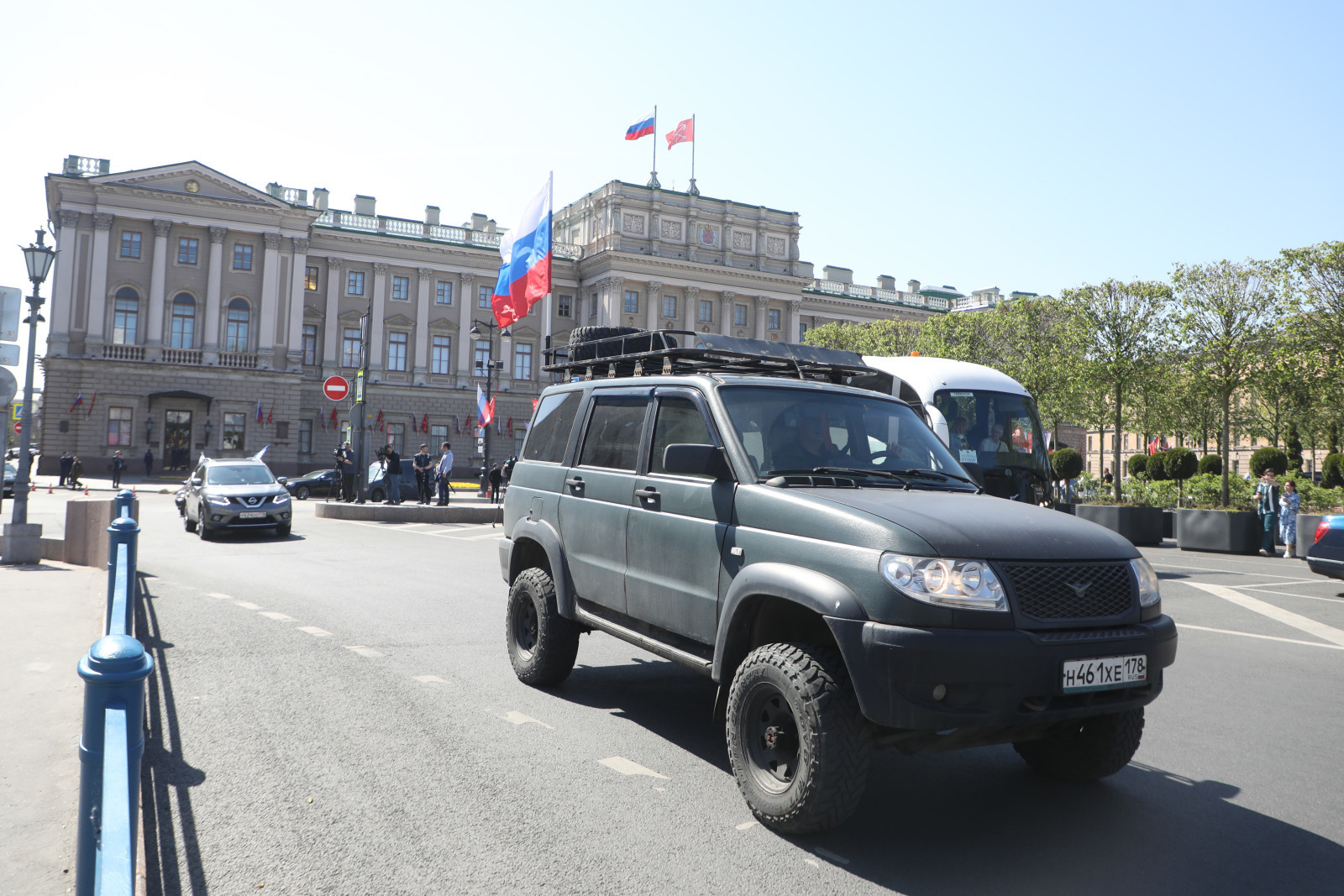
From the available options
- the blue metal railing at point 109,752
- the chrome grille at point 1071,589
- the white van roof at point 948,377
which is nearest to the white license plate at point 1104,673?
the chrome grille at point 1071,589

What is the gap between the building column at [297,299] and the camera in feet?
194

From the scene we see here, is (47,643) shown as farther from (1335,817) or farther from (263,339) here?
(263,339)

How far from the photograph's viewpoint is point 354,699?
606 cm

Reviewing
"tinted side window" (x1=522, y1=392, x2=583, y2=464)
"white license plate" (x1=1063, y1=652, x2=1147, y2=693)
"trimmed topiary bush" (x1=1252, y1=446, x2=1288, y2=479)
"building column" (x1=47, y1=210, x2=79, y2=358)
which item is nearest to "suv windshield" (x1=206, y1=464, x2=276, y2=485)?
"tinted side window" (x1=522, y1=392, x2=583, y2=464)

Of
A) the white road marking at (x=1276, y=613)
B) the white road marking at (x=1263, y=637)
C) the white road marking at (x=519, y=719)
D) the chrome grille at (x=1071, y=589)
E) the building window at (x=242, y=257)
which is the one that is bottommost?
the white road marking at (x=519, y=719)

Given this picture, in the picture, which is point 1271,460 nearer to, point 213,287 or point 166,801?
point 166,801

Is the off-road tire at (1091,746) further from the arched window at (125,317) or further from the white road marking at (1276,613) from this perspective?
the arched window at (125,317)

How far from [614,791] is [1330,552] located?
40.5 ft

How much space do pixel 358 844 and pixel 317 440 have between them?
201 ft

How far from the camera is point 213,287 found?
56.6m

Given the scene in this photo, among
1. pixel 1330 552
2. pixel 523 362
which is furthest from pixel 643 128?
pixel 1330 552

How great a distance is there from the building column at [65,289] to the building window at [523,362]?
26.9m

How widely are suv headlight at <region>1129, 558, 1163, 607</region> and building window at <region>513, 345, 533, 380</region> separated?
6518 cm

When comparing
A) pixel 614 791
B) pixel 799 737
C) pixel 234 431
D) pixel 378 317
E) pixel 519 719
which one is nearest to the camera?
pixel 799 737
